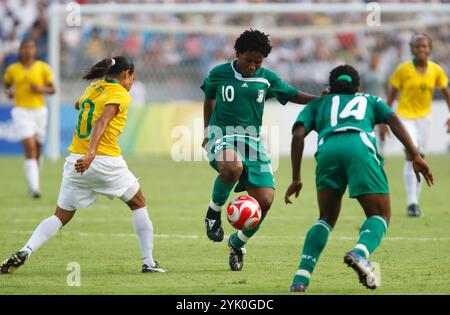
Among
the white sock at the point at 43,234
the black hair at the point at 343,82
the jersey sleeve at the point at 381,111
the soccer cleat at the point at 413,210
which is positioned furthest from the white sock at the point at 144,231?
the soccer cleat at the point at 413,210

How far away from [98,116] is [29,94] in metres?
9.02

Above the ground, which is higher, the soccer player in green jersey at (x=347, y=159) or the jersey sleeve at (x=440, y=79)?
the jersey sleeve at (x=440, y=79)

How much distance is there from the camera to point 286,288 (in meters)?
8.30

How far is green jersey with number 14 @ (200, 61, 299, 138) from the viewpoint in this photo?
390 inches

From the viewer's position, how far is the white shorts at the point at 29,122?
688 inches

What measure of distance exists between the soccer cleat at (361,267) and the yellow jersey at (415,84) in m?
7.84

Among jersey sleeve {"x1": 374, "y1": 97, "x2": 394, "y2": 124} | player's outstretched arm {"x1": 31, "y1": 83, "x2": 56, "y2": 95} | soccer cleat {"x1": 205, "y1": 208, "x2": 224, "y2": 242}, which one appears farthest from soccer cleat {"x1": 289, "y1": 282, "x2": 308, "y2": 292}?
player's outstretched arm {"x1": 31, "y1": 83, "x2": 56, "y2": 95}

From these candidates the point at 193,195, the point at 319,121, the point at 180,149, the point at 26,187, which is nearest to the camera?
the point at 319,121

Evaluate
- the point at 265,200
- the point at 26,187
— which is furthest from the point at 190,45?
the point at 265,200

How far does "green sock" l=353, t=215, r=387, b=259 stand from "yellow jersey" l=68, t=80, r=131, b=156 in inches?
104

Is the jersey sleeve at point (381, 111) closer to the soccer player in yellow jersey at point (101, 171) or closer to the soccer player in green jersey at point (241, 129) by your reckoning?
the soccer player in green jersey at point (241, 129)

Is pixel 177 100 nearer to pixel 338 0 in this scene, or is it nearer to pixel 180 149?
pixel 180 149

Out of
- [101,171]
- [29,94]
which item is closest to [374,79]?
[29,94]

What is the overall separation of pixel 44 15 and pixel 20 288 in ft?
65.9
